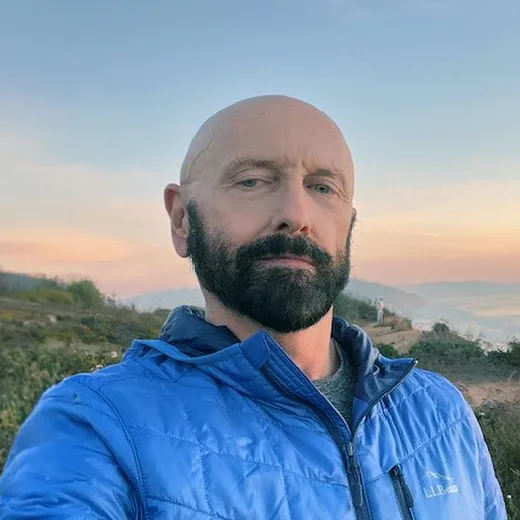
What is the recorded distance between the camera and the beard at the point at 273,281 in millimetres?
1840

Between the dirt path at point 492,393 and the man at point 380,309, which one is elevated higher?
the man at point 380,309

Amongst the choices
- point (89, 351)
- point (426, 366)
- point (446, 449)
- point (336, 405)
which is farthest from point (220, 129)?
point (426, 366)

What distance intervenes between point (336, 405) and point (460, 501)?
39cm

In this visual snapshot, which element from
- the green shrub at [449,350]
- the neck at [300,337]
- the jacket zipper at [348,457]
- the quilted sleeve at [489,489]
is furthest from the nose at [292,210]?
the green shrub at [449,350]

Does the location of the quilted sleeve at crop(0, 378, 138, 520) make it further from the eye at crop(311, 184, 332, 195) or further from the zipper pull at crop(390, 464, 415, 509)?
the eye at crop(311, 184, 332, 195)

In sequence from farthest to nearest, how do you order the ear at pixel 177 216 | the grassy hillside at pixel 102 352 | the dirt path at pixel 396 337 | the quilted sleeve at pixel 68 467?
the dirt path at pixel 396 337 → the grassy hillside at pixel 102 352 → the ear at pixel 177 216 → the quilted sleeve at pixel 68 467

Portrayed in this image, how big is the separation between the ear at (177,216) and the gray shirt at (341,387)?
55 centimetres

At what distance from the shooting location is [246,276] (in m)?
1.86

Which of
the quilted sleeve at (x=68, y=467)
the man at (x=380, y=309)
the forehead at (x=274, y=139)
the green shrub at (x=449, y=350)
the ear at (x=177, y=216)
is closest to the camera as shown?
the quilted sleeve at (x=68, y=467)

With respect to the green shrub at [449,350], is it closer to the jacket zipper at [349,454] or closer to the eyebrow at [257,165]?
the eyebrow at [257,165]

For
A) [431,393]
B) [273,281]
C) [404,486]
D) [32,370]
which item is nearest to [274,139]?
[273,281]

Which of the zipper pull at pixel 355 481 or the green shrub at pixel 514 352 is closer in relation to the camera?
the zipper pull at pixel 355 481

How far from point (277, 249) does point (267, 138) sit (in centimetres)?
33

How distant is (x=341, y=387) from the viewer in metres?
1.98
